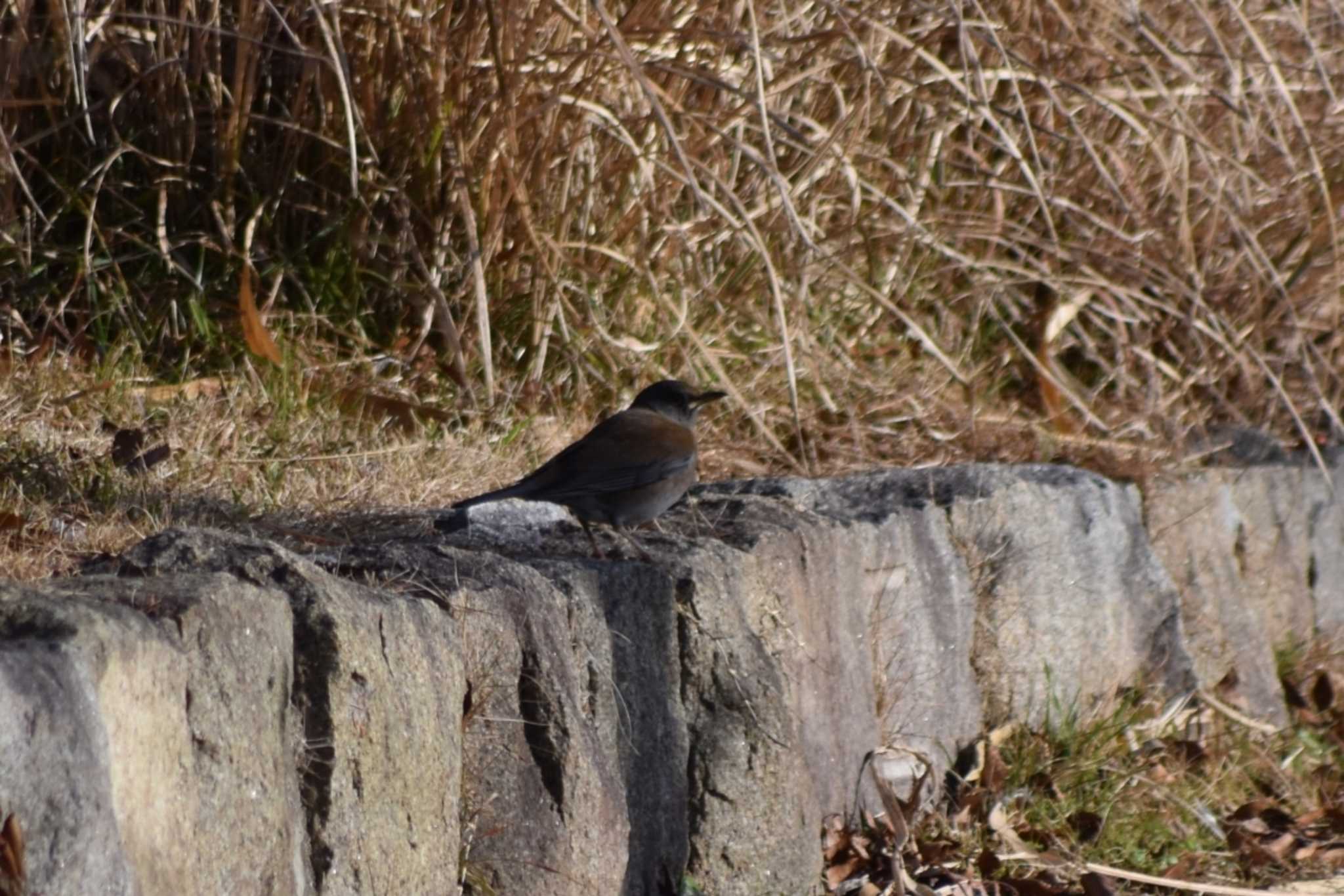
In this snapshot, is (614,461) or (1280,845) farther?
(1280,845)

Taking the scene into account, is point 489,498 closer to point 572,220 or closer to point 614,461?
point 614,461

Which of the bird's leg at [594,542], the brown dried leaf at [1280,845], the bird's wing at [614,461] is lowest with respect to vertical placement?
the brown dried leaf at [1280,845]

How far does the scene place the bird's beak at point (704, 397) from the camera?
4453 mm

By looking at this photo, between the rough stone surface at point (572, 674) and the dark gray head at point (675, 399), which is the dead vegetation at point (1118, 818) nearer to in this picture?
the rough stone surface at point (572, 674)

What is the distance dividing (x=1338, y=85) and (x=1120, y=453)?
246 cm

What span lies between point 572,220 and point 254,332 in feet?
3.62

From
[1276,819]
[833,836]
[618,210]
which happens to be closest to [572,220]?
[618,210]

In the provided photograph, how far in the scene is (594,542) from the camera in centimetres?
354

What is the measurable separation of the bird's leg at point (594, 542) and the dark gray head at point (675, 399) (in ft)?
1.94

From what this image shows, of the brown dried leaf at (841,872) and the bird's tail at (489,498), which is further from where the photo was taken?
the brown dried leaf at (841,872)

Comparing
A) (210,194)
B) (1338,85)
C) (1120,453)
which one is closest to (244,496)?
(210,194)

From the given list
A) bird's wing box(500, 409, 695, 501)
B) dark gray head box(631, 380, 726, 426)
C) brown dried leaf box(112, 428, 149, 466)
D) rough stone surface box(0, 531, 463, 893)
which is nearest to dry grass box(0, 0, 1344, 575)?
brown dried leaf box(112, 428, 149, 466)

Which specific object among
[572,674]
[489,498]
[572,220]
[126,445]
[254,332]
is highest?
[572,220]

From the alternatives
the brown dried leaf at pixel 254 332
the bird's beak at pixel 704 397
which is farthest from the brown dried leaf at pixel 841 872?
the brown dried leaf at pixel 254 332
